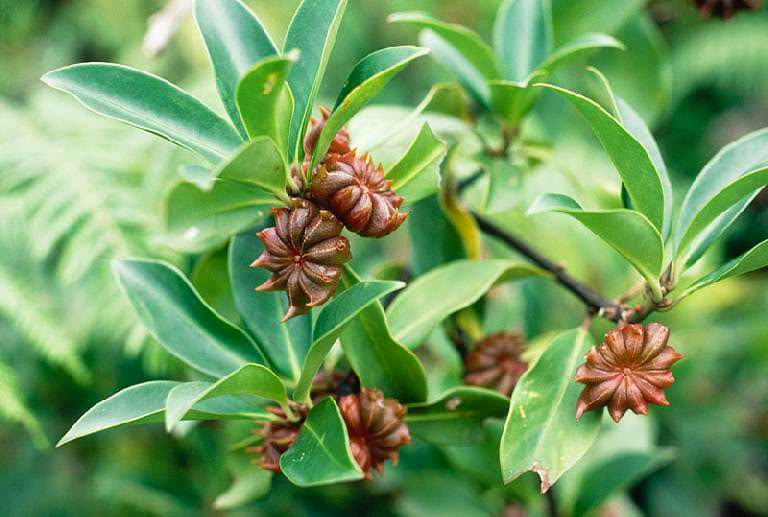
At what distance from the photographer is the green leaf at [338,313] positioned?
0.48 metres

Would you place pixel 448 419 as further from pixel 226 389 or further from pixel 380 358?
pixel 226 389

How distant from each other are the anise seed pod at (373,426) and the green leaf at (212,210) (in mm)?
160

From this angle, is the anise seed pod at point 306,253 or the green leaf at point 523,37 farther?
the green leaf at point 523,37

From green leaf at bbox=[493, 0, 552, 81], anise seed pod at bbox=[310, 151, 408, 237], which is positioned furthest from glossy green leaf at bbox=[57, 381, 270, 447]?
green leaf at bbox=[493, 0, 552, 81]

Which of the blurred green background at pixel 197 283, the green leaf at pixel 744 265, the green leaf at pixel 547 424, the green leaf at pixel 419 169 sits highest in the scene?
the green leaf at pixel 419 169

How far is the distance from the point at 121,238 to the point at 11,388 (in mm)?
244

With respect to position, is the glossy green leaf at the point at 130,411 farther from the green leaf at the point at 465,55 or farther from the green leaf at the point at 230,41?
the green leaf at the point at 465,55

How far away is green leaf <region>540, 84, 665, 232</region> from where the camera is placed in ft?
1.68

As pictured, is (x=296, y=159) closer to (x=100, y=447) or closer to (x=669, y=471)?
(x=100, y=447)

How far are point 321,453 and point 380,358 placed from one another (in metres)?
0.12

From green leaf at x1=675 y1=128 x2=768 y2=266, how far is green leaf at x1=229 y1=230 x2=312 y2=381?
0.31 m

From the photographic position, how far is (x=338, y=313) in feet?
1.67

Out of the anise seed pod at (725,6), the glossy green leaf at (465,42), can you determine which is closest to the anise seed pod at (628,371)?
the glossy green leaf at (465,42)

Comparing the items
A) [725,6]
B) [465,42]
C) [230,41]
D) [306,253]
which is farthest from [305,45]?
[725,6]
